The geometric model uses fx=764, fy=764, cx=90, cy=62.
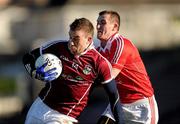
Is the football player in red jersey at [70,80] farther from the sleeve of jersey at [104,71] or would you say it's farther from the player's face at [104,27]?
the player's face at [104,27]

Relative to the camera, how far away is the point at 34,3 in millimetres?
26750

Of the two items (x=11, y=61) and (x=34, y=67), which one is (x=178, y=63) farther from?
(x=34, y=67)

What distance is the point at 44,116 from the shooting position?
7641 millimetres

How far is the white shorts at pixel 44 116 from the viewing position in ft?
25.0

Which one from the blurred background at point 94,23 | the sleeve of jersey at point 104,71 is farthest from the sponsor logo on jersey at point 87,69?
the blurred background at point 94,23

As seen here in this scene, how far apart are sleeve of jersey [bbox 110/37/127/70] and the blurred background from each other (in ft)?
23.3

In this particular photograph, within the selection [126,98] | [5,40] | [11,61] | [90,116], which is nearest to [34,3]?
[5,40]

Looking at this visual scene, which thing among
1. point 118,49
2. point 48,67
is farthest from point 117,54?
point 48,67

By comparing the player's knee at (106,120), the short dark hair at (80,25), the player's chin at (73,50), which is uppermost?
A: the short dark hair at (80,25)

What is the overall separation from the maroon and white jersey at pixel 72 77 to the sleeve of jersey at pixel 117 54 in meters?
0.86

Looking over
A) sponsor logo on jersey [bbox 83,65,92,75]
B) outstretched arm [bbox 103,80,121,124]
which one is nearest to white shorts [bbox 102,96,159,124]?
outstretched arm [bbox 103,80,121,124]

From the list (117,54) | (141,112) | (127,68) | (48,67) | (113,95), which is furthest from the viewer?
(141,112)

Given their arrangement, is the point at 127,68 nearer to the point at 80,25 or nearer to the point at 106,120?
the point at 106,120

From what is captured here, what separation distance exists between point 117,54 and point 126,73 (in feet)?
0.99
